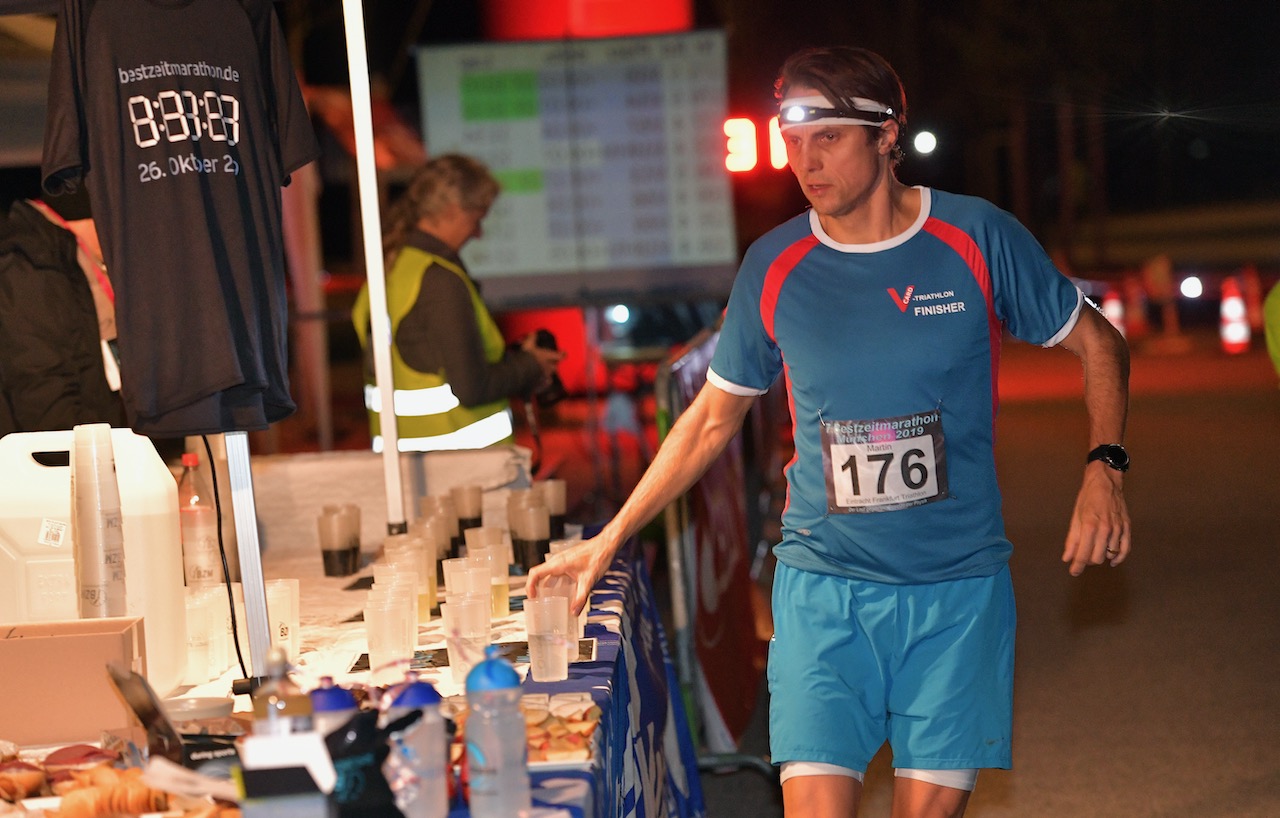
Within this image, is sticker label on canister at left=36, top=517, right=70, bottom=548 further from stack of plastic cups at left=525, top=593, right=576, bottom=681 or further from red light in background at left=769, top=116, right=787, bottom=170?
red light in background at left=769, top=116, right=787, bottom=170

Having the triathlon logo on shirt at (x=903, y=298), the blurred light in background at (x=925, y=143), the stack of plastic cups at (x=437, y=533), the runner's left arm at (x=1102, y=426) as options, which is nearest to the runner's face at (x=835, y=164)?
the triathlon logo on shirt at (x=903, y=298)

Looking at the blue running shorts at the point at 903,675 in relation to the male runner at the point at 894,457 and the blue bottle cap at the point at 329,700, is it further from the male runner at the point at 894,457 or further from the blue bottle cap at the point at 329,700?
→ the blue bottle cap at the point at 329,700

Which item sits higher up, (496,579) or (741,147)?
(741,147)

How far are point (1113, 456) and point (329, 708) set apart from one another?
5.11 ft

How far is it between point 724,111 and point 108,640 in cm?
597

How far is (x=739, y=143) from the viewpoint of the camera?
7895mm

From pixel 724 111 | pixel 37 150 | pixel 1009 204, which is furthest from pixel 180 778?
pixel 1009 204

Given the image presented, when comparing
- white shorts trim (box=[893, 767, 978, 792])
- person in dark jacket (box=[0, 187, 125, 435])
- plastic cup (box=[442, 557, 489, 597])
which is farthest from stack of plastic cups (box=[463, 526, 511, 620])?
person in dark jacket (box=[0, 187, 125, 435])

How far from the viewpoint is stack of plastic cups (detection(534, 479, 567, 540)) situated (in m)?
4.03

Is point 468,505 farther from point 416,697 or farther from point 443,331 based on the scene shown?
point 416,697

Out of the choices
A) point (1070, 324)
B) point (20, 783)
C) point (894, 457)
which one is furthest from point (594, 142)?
point (20, 783)

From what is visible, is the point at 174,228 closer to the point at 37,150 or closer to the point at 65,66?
the point at 65,66

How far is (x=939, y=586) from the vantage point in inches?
103

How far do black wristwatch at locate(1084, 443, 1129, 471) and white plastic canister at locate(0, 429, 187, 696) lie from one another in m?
1.81
